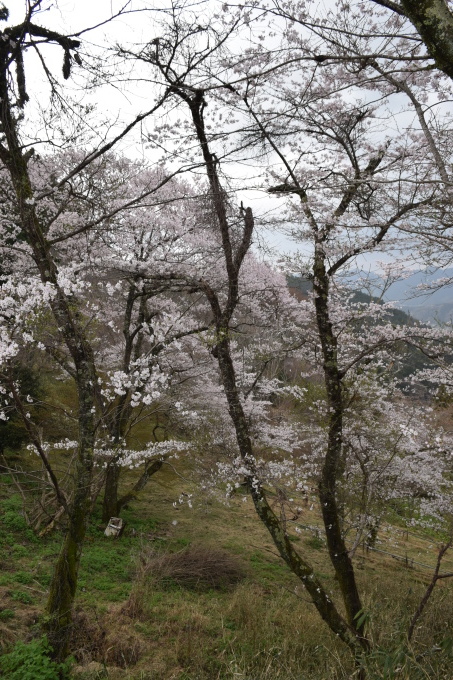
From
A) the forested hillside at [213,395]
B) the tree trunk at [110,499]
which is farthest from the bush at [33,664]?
the tree trunk at [110,499]

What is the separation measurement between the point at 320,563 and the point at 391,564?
81.9 inches

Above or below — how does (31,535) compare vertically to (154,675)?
above

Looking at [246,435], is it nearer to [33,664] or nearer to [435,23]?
[33,664]

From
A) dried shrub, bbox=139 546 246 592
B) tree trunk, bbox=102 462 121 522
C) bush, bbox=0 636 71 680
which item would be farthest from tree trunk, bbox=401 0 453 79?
tree trunk, bbox=102 462 121 522

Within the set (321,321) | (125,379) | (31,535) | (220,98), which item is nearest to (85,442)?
(125,379)

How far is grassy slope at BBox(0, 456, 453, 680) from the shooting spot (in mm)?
4398

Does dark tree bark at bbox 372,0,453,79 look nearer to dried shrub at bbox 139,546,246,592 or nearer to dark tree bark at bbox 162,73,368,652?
dark tree bark at bbox 162,73,368,652

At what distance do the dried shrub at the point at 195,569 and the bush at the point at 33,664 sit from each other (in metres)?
2.91

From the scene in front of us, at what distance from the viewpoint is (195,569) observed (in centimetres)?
742

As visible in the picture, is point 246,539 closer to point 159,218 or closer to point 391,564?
point 391,564

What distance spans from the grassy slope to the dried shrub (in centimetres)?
15

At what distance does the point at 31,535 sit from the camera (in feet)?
25.1

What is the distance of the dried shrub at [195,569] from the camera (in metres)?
7.11

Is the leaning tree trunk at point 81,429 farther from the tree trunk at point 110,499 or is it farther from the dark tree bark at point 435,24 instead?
the tree trunk at point 110,499
